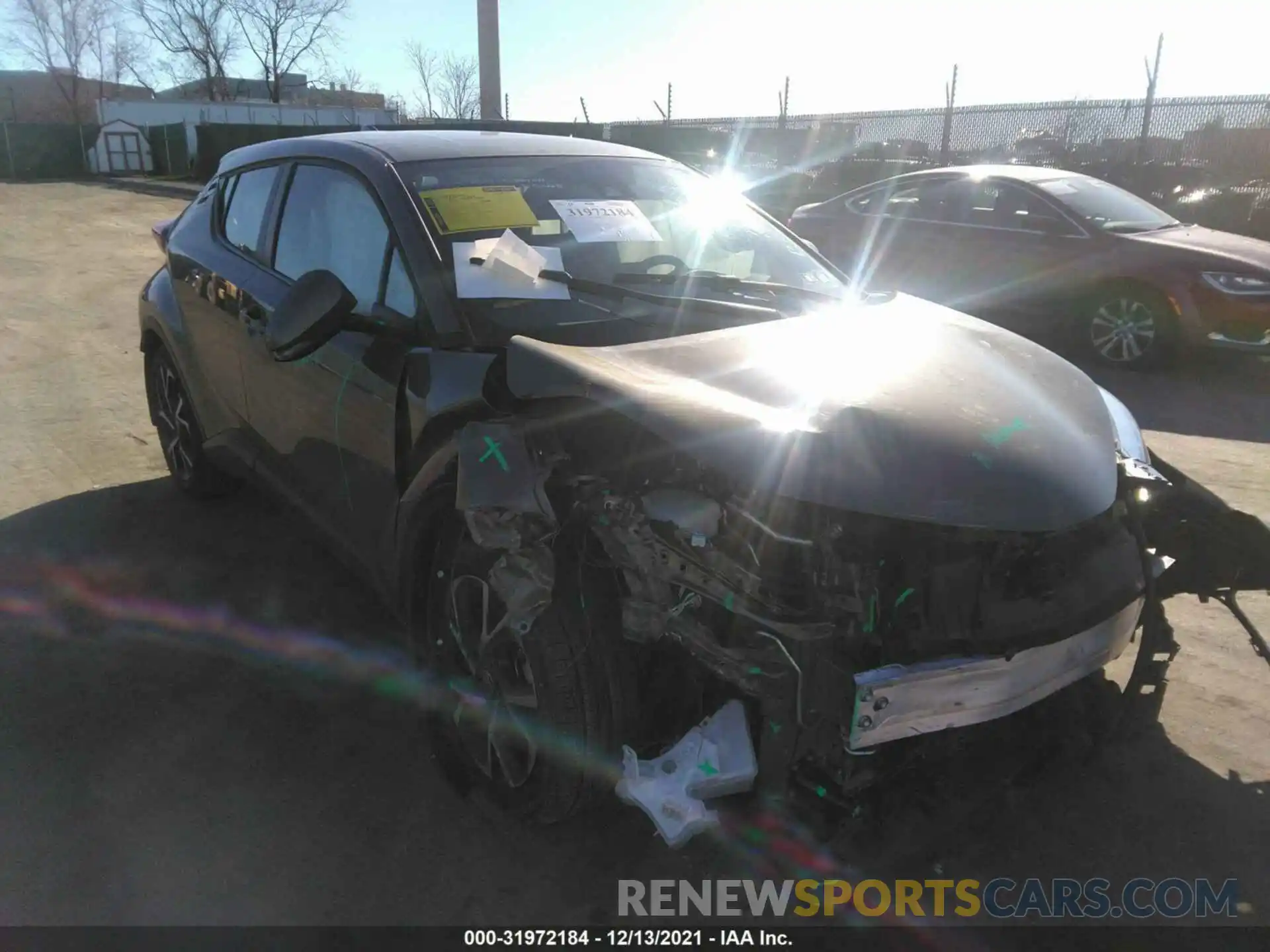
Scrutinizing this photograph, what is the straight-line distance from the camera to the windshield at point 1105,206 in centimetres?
770

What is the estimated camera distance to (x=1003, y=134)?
15664 millimetres

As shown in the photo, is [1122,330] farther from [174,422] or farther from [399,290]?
[174,422]

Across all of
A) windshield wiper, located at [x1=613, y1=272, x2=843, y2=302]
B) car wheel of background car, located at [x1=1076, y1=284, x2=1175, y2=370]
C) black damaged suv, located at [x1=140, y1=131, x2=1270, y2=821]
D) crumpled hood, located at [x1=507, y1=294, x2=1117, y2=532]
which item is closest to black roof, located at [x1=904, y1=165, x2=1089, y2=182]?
car wheel of background car, located at [x1=1076, y1=284, x2=1175, y2=370]

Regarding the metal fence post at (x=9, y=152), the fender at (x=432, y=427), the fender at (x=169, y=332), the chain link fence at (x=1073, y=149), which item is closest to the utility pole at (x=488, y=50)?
the chain link fence at (x=1073, y=149)

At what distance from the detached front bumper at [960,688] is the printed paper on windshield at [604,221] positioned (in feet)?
5.76

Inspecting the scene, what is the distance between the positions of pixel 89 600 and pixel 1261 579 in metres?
4.05

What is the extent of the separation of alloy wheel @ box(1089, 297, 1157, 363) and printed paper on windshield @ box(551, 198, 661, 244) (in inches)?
223

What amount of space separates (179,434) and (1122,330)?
678 centimetres

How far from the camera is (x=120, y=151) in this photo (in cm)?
3797

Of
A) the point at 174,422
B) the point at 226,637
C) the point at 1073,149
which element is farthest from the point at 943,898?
the point at 1073,149

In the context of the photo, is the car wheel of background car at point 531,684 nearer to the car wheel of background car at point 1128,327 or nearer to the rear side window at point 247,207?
the rear side window at point 247,207

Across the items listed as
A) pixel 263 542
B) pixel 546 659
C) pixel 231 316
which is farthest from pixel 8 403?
pixel 546 659

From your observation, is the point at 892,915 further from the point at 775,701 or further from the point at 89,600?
the point at 89,600

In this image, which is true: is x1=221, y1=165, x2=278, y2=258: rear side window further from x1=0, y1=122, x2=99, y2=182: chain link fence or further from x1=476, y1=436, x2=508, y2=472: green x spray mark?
x1=0, y1=122, x2=99, y2=182: chain link fence
